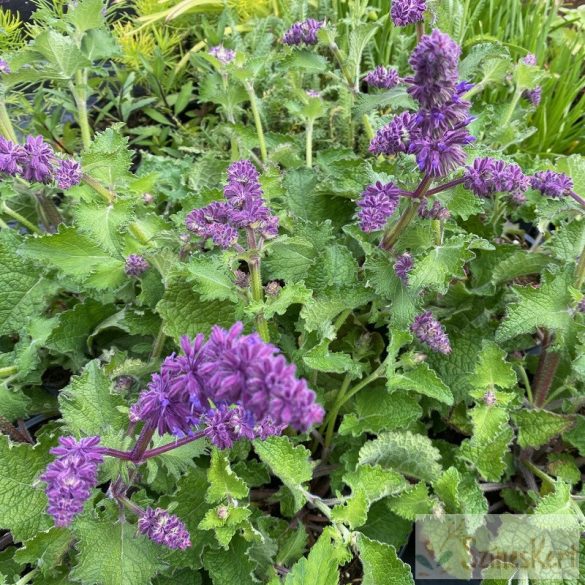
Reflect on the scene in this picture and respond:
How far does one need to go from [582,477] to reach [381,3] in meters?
1.80

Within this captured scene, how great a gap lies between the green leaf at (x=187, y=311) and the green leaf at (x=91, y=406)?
5.8 inches

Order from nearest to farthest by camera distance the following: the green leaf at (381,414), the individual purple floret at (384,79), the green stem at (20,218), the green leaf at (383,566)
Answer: the green leaf at (383,566)
the green leaf at (381,414)
the individual purple floret at (384,79)
the green stem at (20,218)

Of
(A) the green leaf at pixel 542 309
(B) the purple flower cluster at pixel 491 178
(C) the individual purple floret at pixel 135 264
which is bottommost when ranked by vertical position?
(A) the green leaf at pixel 542 309

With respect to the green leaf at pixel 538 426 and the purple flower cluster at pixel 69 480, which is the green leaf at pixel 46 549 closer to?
the purple flower cluster at pixel 69 480

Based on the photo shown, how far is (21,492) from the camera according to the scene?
101 cm

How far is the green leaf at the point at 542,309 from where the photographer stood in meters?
1.10

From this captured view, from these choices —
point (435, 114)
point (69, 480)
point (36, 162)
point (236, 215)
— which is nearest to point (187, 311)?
point (236, 215)

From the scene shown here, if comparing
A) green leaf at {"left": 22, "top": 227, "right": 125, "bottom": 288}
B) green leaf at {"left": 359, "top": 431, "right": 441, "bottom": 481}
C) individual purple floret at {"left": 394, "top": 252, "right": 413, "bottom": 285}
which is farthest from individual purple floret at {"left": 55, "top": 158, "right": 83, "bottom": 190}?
green leaf at {"left": 359, "top": 431, "right": 441, "bottom": 481}

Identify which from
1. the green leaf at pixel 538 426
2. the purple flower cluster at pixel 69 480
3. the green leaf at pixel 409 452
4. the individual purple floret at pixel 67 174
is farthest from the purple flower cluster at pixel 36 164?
the green leaf at pixel 538 426

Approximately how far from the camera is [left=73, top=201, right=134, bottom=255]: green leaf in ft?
3.71

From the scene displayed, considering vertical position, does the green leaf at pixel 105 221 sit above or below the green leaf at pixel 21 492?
above

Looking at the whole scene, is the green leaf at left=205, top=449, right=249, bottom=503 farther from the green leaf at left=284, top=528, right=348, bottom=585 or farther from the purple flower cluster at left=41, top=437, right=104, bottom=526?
the purple flower cluster at left=41, top=437, right=104, bottom=526

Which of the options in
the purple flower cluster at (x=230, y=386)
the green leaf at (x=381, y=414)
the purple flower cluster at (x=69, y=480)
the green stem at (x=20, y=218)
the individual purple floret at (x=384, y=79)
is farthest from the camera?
the green stem at (x=20, y=218)

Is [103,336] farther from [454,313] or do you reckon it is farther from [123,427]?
[454,313]
